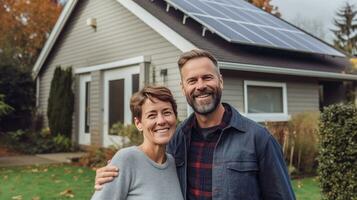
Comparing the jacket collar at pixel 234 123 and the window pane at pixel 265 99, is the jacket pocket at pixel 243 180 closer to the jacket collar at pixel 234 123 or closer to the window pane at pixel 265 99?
the jacket collar at pixel 234 123

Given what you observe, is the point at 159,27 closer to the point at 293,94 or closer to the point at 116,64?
the point at 116,64

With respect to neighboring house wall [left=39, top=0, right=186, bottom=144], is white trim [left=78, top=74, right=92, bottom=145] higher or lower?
lower

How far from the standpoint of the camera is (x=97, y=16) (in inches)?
524

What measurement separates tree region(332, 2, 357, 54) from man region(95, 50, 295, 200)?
39503mm

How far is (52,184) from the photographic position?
7371 mm

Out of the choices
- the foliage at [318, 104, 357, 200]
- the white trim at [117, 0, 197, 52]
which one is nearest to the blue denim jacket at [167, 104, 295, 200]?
the foliage at [318, 104, 357, 200]

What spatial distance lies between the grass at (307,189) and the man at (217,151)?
186 inches

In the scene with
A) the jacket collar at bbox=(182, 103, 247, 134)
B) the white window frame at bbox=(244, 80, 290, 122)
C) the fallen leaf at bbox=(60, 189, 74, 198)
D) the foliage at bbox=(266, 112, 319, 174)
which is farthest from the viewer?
the white window frame at bbox=(244, 80, 290, 122)

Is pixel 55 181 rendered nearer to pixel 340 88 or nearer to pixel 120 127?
pixel 120 127

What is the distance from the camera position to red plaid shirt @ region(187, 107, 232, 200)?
2.04 meters

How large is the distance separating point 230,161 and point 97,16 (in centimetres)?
1213

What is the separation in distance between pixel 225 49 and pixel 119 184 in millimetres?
8293

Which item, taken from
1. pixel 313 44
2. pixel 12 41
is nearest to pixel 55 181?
pixel 313 44

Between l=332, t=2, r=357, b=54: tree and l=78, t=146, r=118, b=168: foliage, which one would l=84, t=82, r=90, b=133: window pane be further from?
l=332, t=2, r=357, b=54: tree
